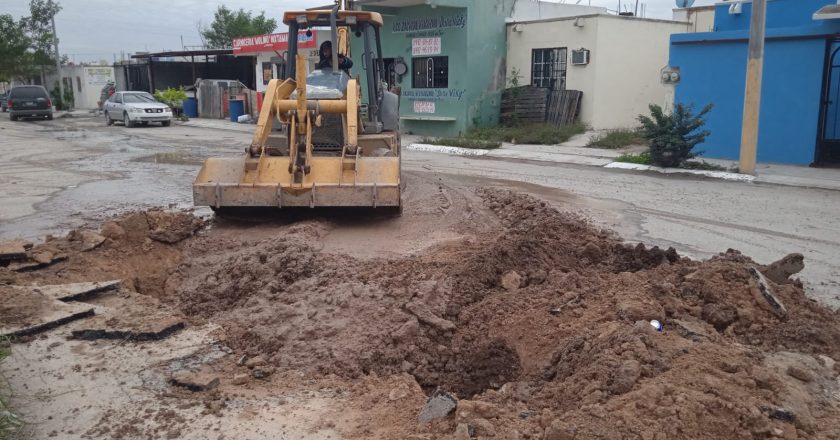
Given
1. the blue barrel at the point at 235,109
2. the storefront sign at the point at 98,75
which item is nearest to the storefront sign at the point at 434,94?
the blue barrel at the point at 235,109

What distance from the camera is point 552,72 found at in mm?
22812

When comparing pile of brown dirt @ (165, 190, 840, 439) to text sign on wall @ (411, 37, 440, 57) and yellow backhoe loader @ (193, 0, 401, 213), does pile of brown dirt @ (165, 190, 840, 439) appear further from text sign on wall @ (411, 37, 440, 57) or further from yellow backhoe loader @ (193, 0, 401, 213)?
text sign on wall @ (411, 37, 440, 57)

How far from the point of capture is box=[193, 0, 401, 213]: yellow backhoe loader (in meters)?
7.81

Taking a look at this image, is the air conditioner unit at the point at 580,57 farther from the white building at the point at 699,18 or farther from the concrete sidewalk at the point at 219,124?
the concrete sidewalk at the point at 219,124

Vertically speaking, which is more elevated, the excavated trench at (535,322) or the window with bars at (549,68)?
the window with bars at (549,68)

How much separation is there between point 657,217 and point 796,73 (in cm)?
772

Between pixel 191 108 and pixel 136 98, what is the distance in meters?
6.60

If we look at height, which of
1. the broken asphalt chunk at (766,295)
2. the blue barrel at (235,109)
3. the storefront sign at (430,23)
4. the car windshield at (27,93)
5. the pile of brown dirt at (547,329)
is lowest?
the pile of brown dirt at (547,329)

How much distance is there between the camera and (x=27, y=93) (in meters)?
35.8

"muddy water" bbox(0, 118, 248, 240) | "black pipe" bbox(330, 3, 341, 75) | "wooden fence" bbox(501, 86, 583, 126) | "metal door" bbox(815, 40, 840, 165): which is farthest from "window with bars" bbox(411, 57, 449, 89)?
"black pipe" bbox(330, 3, 341, 75)

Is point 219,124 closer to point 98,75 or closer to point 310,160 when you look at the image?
point 98,75

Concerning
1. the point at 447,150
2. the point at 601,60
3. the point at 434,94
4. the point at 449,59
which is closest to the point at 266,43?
the point at 434,94

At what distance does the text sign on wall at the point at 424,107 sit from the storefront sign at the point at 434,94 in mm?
139

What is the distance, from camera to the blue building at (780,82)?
15070mm
